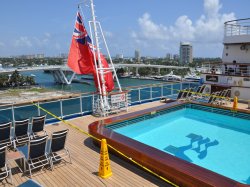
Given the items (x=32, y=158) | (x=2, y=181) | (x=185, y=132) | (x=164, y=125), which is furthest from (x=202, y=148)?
(x=2, y=181)

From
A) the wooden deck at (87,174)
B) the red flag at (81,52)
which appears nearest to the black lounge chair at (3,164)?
the wooden deck at (87,174)

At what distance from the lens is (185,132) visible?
807 cm

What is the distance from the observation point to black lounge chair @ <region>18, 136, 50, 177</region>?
435 centimetres

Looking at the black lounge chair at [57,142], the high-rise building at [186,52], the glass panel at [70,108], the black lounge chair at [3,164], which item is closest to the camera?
the black lounge chair at [3,164]

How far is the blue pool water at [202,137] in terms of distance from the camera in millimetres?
5953

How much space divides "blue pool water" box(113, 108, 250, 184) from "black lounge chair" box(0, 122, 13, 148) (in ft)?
10.2

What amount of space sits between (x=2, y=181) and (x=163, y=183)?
284 cm

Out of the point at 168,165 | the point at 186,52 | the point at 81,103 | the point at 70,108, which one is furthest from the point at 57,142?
the point at 186,52

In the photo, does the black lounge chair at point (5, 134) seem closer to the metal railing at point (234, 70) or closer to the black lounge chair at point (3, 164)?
the black lounge chair at point (3, 164)

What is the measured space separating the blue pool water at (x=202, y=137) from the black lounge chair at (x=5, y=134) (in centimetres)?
311

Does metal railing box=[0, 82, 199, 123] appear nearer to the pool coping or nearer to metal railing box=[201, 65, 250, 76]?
metal railing box=[201, 65, 250, 76]

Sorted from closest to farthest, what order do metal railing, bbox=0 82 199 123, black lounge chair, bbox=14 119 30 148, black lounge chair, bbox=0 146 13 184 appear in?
black lounge chair, bbox=0 146 13 184 < black lounge chair, bbox=14 119 30 148 < metal railing, bbox=0 82 199 123

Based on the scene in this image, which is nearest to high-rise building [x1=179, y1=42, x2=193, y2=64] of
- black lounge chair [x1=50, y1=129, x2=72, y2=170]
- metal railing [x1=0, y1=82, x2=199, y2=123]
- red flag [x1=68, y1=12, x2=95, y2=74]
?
metal railing [x1=0, y1=82, x2=199, y2=123]

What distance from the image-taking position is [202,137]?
7672 millimetres
